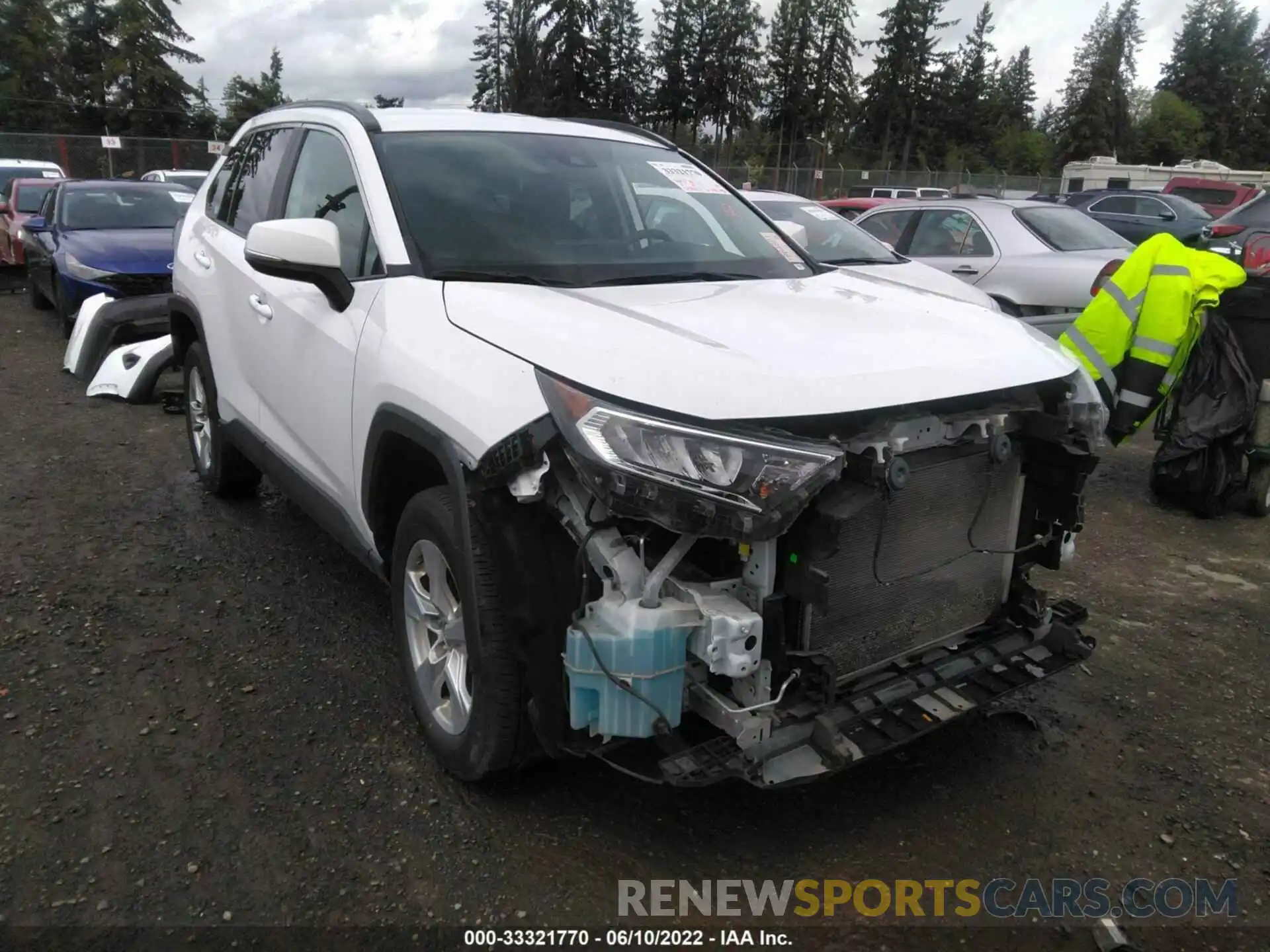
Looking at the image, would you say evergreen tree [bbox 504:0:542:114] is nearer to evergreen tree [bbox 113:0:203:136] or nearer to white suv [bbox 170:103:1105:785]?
evergreen tree [bbox 113:0:203:136]

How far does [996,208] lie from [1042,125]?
327ft

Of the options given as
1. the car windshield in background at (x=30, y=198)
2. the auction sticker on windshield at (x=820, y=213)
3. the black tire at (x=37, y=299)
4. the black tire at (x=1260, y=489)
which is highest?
the auction sticker on windshield at (x=820, y=213)

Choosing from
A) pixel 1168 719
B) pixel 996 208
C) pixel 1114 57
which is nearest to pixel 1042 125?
pixel 1114 57

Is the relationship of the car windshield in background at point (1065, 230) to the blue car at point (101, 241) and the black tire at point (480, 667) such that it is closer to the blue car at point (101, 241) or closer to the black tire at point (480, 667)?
the black tire at point (480, 667)

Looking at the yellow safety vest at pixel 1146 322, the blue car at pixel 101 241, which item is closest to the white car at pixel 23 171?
the blue car at pixel 101 241

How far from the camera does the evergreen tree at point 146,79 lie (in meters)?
52.7

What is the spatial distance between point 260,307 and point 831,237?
5408 millimetres

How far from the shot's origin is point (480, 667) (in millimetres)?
2547

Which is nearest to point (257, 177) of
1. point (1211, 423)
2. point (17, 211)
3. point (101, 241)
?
point (1211, 423)

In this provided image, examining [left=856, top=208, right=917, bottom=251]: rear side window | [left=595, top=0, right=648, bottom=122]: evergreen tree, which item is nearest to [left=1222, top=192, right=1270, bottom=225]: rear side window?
[left=856, top=208, right=917, bottom=251]: rear side window

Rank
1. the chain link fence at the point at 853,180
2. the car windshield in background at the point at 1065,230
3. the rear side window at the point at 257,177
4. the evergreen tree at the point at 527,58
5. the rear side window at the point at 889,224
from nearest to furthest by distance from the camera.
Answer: the rear side window at the point at 257,177, the car windshield in background at the point at 1065,230, the rear side window at the point at 889,224, the chain link fence at the point at 853,180, the evergreen tree at the point at 527,58

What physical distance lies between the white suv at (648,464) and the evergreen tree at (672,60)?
66137 mm

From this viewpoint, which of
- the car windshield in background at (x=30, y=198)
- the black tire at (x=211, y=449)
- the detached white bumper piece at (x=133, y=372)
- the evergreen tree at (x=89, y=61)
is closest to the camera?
the black tire at (x=211, y=449)

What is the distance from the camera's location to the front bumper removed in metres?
2.35
